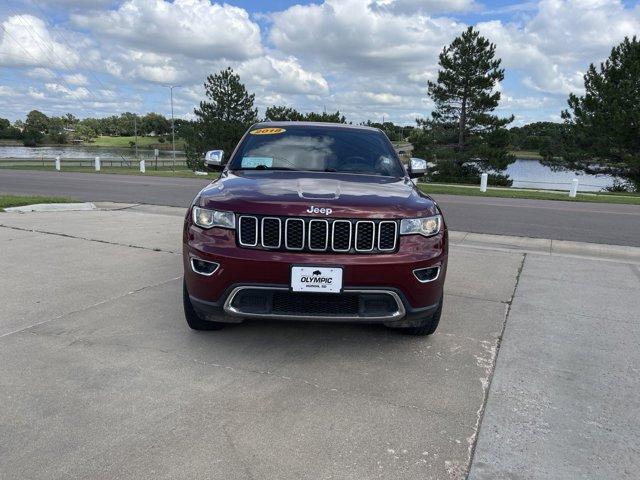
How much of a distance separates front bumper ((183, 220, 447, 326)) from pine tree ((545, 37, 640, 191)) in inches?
1372

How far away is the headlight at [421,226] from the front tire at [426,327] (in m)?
0.57

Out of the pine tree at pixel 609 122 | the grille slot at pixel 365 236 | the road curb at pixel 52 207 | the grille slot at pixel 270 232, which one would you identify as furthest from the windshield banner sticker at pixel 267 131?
the pine tree at pixel 609 122

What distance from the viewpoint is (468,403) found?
9.93 feet

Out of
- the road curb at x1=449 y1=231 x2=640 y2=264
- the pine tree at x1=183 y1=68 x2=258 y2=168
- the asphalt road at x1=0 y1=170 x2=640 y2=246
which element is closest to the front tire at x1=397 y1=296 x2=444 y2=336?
the road curb at x1=449 y1=231 x2=640 y2=264

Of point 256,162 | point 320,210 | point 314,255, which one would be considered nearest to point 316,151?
point 256,162

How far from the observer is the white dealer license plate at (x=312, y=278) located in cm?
324

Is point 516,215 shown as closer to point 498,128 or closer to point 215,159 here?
point 215,159

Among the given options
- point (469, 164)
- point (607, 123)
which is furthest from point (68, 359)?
point (469, 164)

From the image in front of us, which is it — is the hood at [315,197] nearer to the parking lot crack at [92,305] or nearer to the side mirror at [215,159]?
the side mirror at [215,159]

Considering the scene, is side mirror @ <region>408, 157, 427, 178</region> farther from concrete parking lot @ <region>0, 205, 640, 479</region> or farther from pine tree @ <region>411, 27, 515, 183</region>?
pine tree @ <region>411, 27, 515, 183</region>

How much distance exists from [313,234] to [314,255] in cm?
14

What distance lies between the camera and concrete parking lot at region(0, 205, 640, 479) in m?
2.46

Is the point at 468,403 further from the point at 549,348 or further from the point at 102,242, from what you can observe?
the point at 102,242

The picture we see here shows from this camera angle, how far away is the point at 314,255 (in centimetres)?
329
